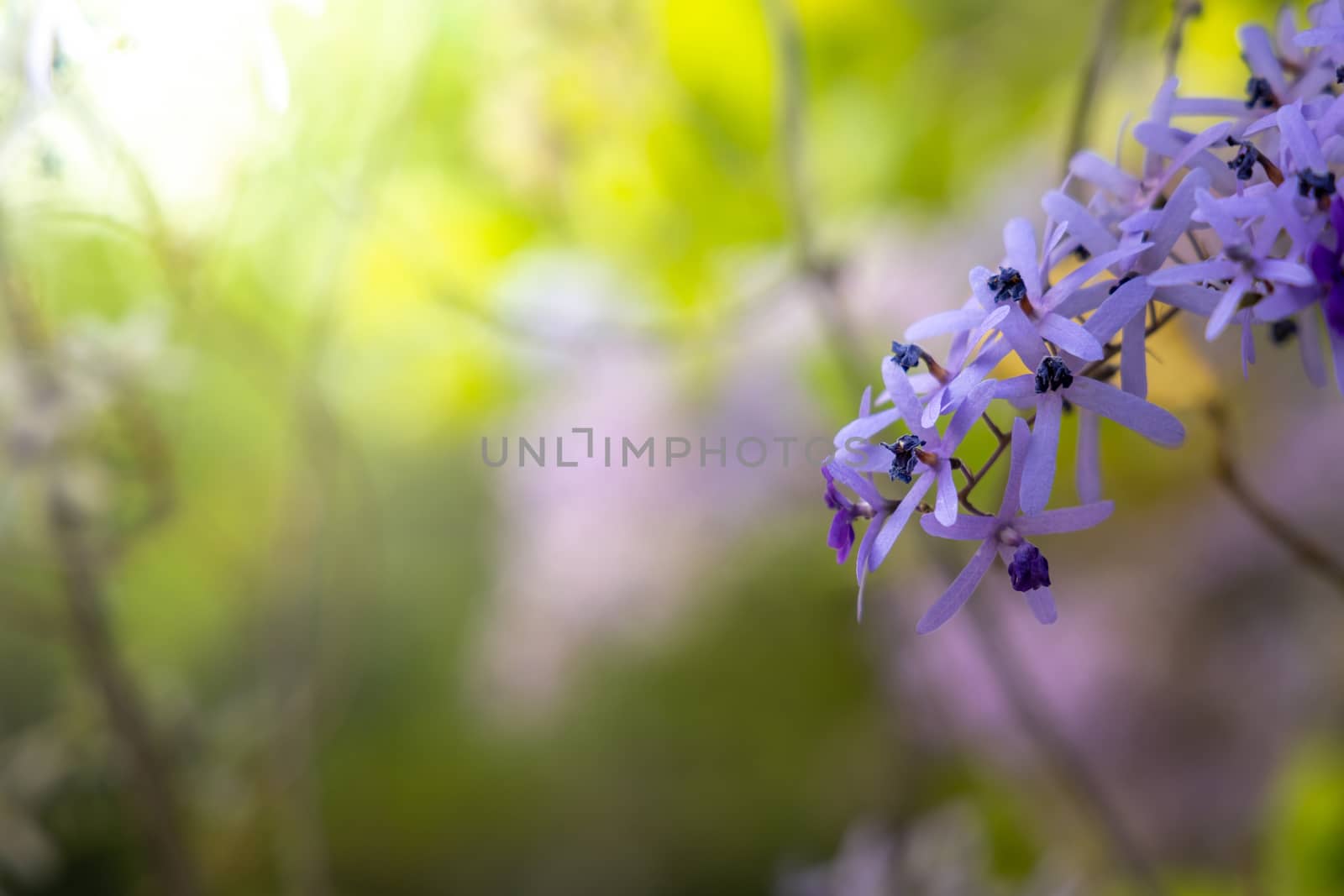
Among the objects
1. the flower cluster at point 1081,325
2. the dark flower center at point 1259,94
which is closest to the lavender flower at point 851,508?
the flower cluster at point 1081,325

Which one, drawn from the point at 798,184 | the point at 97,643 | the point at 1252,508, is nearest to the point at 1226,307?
the point at 1252,508

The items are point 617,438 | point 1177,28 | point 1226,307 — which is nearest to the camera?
point 1226,307

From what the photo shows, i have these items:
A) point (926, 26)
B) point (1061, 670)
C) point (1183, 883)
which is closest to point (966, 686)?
point (1061, 670)

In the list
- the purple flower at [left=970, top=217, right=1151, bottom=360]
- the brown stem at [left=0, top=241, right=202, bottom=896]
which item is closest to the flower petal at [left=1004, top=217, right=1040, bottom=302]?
the purple flower at [left=970, top=217, right=1151, bottom=360]

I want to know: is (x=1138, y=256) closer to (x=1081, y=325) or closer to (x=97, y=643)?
(x=1081, y=325)

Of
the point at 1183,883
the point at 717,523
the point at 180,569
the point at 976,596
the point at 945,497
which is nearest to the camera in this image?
the point at 945,497

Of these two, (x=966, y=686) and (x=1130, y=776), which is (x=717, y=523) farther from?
(x=1130, y=776)

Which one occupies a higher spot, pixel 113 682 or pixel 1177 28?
pixel 1177 28
